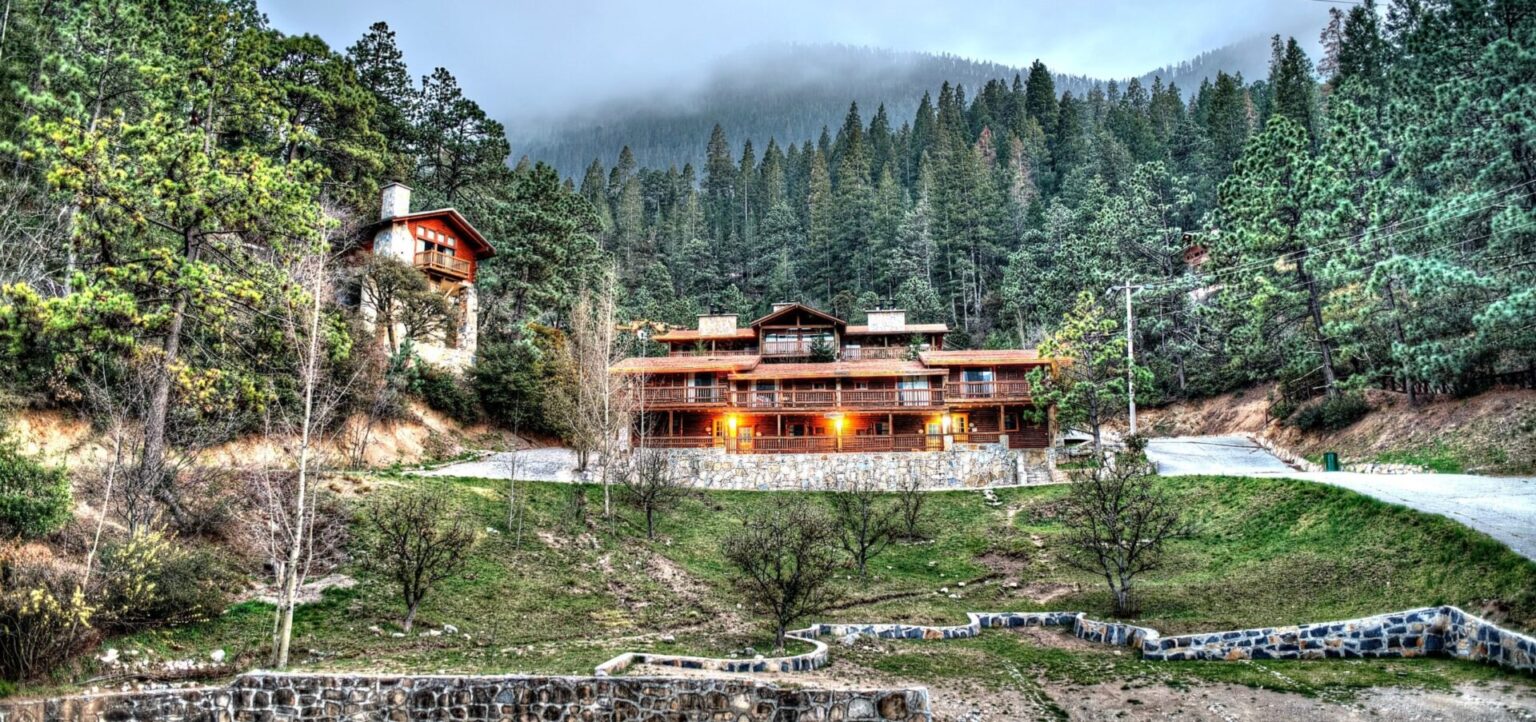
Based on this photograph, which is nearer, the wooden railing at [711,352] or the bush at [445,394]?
the bush at [445,394]

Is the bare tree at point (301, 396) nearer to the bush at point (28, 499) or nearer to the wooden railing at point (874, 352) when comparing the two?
the bush at point (28, 499)

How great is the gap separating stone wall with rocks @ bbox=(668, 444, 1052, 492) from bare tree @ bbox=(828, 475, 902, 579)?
2.79ft

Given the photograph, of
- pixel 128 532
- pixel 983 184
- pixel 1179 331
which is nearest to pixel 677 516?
pixel 128 532

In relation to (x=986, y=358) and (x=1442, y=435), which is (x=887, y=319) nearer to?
(x=986, y=358)

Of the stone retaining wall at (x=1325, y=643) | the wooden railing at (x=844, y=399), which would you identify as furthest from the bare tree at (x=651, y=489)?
the stone retaining wall at (x=1325, y=643)

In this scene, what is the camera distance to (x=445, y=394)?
35.5 meters

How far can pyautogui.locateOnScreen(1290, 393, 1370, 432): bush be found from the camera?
30.5 metres

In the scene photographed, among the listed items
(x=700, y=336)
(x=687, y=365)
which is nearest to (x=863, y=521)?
(x=687, y=365)

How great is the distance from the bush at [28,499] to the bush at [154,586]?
1.02 metres

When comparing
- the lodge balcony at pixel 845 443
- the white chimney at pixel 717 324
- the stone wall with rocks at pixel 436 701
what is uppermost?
the white chimney at pixel 717 324

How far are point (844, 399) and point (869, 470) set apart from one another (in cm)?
482

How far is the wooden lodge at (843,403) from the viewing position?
3594 centimetres

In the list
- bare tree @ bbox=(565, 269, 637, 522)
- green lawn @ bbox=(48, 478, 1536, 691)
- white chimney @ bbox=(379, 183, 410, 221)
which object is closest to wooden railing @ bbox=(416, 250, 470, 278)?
white chimney @ bbox=(379, 183, 410, 221)

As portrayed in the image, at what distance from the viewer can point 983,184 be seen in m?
69.4
